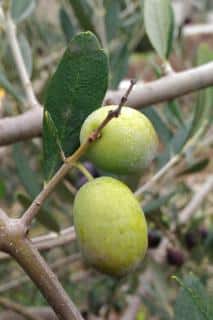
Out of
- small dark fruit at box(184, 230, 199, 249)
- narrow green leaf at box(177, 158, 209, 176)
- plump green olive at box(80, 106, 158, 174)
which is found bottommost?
small dark fruit at box(184, 230, 199, 249)

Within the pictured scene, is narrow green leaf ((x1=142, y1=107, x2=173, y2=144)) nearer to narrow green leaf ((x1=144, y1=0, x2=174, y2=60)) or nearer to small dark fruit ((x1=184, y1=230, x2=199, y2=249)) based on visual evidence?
narrow green leaf ((x1=144, y1=0, x2=174, y2=60))

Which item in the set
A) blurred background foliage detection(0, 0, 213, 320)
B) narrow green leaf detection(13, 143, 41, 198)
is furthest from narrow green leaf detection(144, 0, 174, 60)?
narrow green leaf detection(13, 143, 41, 198)

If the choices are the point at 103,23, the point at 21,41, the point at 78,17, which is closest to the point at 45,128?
the point at 78,17

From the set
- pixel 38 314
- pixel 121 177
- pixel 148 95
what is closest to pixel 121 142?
pixel 148 95

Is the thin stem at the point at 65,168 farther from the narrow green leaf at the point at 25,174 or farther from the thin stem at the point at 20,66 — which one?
the narrow green leaf at the point at 25,174

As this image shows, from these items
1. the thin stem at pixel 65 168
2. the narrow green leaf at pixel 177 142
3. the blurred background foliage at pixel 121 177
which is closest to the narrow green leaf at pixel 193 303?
the blurred background foliage at pixel 121 177

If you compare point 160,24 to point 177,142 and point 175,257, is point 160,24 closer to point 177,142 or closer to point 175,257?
point 177,142
